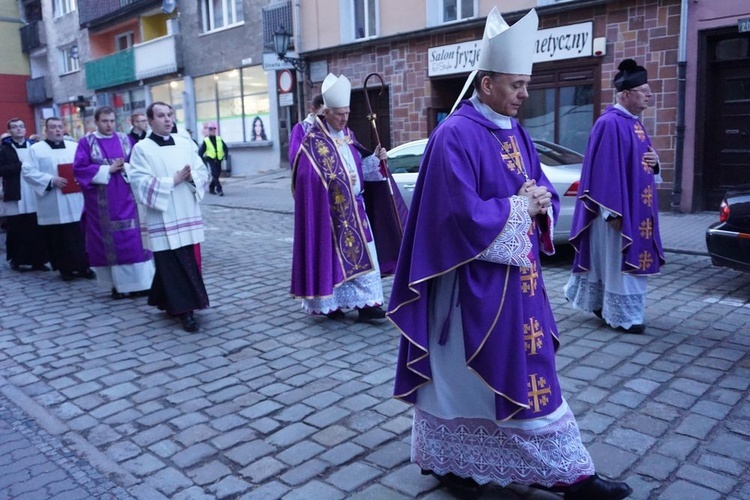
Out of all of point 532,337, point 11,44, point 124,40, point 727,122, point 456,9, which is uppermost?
point 11,44

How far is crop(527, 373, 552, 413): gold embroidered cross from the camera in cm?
275

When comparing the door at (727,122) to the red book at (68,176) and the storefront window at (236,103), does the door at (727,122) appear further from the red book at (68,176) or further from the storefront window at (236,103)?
the storefront window at (236,103)

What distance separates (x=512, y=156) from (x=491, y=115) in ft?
0.64

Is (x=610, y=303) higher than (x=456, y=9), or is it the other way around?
(x=456, y=9)

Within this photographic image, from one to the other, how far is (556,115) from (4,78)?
36.0m

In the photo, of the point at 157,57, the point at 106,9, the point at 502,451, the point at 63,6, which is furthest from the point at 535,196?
the point at 63,6

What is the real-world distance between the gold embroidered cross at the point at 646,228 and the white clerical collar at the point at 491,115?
110 inches

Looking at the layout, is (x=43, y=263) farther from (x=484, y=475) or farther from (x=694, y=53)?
(x=694, y=53)

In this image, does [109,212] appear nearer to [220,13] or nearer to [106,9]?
[220,13]

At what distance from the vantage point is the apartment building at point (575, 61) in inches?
436

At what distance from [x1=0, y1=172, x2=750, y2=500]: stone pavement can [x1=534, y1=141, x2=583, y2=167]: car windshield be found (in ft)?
5.70

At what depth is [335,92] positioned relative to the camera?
5.54 m

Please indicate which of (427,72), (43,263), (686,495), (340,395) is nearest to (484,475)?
(686,495)

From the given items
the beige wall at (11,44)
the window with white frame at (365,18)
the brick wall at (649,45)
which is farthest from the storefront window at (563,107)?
the beige wall at (11,44)
